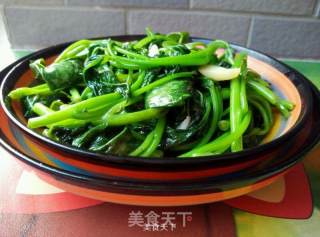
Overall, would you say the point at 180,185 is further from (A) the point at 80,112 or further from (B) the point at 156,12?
(B) the point at 156,12

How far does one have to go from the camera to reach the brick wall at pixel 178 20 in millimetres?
1284

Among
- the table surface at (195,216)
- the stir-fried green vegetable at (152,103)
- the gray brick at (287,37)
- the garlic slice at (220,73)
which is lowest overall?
the table surface at (195,216)

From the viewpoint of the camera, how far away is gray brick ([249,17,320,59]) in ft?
4.32

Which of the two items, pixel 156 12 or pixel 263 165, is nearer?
pixel 263 165

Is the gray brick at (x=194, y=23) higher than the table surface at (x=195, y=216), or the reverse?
the gray brick at (x=194, y=23)

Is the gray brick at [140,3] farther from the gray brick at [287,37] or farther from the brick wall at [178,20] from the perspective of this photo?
the gray brick at [287,37]

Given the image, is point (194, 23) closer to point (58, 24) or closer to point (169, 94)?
point (58, 24)

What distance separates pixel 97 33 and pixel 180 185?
1.04 metres

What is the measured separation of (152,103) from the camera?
0.58 m

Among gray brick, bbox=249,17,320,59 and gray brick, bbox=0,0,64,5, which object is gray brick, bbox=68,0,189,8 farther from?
gray brick, bbox=249,17,320,59

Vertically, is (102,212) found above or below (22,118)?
below

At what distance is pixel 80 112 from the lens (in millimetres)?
592

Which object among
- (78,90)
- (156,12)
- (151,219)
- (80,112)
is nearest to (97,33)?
(156,12)

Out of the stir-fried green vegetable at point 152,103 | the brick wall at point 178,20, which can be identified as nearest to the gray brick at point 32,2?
the brick wall at point 178,20
